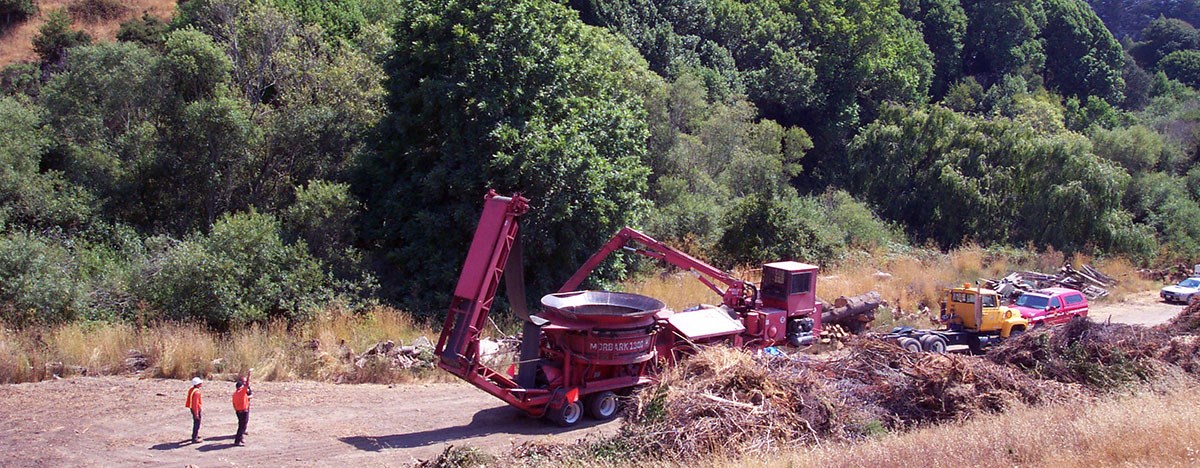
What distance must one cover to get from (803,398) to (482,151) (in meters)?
11.5

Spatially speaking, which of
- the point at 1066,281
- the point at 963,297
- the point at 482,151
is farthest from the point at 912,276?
the point at 482,151

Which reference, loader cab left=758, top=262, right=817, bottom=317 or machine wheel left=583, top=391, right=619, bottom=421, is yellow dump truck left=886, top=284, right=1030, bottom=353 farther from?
machine wheel left=583, top=391, right=619, bottom=421

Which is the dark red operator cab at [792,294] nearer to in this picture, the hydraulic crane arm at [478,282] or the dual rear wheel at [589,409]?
the dual rear wheel at [589,409]

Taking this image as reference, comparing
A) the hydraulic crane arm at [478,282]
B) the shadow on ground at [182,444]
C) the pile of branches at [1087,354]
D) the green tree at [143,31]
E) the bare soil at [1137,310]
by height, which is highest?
the green tree at [143,31]

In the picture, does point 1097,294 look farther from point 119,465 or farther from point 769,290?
point 119,465

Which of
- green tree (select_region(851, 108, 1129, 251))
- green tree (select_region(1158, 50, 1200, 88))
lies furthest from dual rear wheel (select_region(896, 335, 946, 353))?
green tree (select_region(1158, 50, 1200, 88))

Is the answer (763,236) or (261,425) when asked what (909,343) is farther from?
(261,425)

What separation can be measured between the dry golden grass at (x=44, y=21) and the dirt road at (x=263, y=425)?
34.3 meters

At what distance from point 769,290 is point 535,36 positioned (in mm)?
9286

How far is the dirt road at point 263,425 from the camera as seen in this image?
39.1 ft

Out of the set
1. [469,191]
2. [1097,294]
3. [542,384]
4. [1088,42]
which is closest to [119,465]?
[542,384]

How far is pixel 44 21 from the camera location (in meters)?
46.3

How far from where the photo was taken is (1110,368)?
14.9 metres

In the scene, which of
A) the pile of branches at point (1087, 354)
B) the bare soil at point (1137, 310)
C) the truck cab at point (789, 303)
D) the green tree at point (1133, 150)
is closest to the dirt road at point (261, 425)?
the truck cab at point (789, 303)
